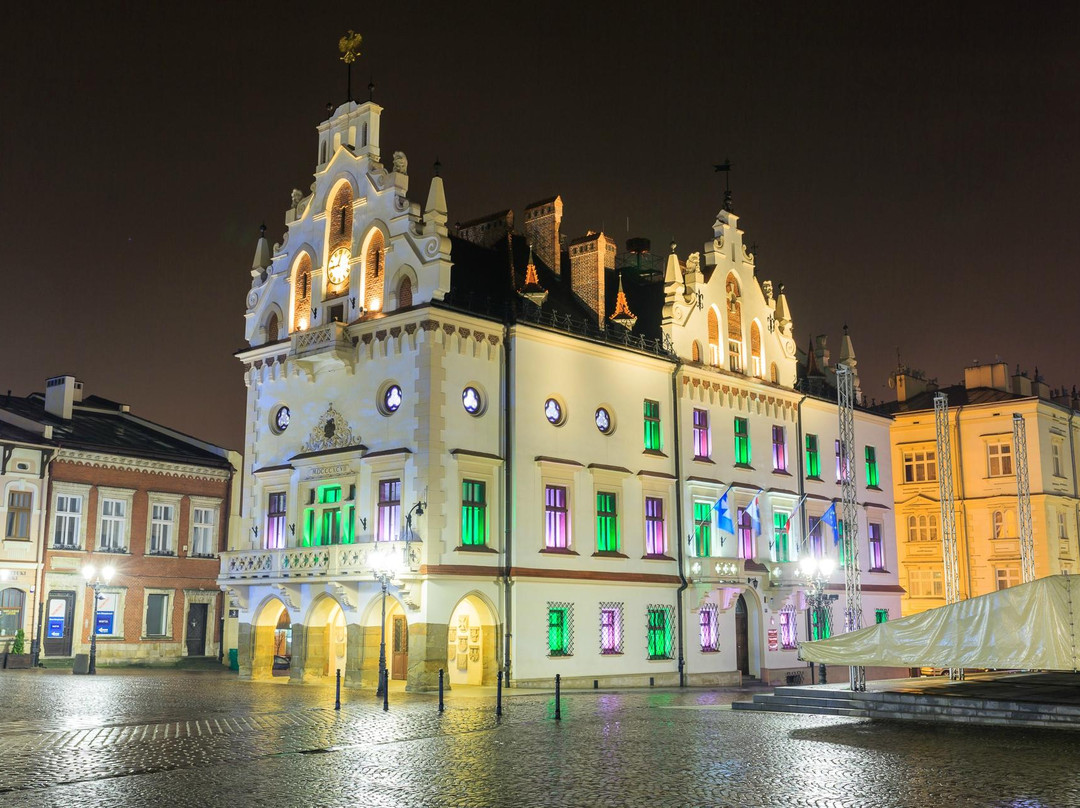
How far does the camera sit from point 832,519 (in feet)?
170

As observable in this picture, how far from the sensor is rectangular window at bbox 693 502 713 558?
44.6 meters

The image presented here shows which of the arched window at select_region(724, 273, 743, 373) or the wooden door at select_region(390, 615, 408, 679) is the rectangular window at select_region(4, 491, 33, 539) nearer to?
the wooden door at select_region(390, 615, 408, 679)

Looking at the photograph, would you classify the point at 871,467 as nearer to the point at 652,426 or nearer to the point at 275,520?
the point at 652,426

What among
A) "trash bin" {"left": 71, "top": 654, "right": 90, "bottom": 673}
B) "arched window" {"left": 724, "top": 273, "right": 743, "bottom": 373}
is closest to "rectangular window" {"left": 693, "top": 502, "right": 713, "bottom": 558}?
"arched window" {"left": 724, "top": 273, "right": 743, "bottom": 373}

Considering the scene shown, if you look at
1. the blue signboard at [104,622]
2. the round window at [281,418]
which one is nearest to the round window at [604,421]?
the round window at [281,418]

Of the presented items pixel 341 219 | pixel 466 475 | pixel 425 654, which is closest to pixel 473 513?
pixel 466 475

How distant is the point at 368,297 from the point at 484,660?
12.8 m

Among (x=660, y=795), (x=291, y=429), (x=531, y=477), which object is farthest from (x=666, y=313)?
(x=660, y=795)

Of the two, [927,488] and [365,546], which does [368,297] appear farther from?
[927,488]

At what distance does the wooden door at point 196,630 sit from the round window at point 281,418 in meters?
16.7

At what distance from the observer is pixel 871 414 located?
5516cm

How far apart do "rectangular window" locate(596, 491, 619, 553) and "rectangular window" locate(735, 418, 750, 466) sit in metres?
8.10

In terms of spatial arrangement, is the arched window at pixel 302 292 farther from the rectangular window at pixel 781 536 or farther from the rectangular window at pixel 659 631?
the rectangular window at pixel 781 536

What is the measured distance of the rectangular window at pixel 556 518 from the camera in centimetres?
3916
